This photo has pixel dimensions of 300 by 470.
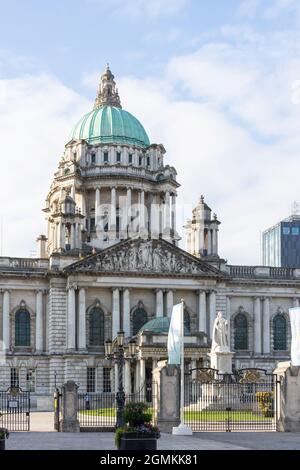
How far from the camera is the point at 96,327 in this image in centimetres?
9488

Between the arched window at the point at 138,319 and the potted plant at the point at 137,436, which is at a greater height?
the arched window at the point at 138,319

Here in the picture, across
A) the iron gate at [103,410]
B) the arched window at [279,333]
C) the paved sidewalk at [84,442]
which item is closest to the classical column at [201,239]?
the arched window at [279,333]

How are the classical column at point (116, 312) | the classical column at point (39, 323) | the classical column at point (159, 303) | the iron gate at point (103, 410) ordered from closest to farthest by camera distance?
the iron gate at point (103, 410) < the classical column at point (116, 312) < the classical column at point (39, 323) < the classical column at point (159, 303)

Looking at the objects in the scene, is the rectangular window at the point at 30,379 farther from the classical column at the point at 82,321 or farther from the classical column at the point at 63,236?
the classical column at the point at 63,236

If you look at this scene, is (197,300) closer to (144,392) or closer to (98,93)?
(144,392)

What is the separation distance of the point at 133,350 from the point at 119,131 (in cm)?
3759

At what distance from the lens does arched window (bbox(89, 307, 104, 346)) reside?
94.6 m

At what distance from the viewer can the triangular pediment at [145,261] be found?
93312 mm

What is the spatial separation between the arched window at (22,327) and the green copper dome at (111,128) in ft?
86.3

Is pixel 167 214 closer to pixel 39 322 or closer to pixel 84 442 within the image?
pixel 39 322

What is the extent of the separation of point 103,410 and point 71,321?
930 inches

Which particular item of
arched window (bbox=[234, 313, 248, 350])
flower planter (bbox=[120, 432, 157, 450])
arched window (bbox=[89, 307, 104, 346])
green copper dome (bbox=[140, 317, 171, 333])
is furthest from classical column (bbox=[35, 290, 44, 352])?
flower planter (bbox=[120, 432, 157, 450])

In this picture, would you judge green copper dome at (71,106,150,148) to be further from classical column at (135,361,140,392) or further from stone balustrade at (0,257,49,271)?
classical column at (135,361,140,392)

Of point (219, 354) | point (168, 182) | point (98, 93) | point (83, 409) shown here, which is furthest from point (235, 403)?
point (98, 93)
